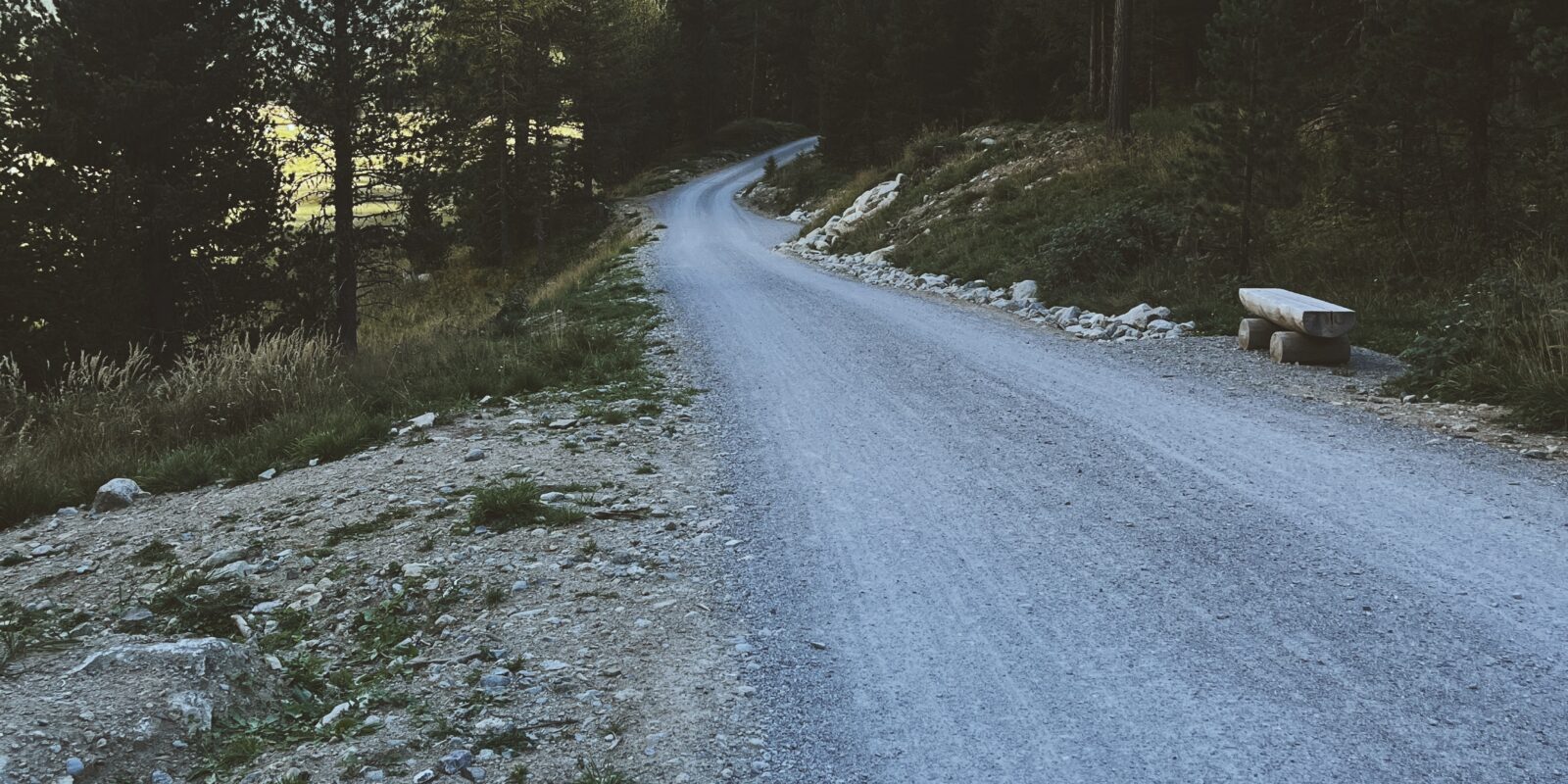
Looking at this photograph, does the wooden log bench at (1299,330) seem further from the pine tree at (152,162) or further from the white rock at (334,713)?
the pine tree at (152,162)

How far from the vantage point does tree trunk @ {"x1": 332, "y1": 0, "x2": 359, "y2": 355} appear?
15.0 m

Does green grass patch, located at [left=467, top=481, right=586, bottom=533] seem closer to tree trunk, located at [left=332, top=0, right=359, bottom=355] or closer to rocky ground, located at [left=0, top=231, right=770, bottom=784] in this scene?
rocky ground, located at [left=0, top=231, right=770, bottom=784]

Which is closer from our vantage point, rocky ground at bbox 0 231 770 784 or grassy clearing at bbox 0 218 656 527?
rocky ground at bbox 0 231 770 784

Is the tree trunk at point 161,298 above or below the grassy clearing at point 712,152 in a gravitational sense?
below

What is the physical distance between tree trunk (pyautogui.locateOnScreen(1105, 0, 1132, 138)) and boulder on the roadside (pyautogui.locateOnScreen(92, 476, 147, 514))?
63.8ft

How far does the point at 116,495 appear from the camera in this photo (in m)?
6.82

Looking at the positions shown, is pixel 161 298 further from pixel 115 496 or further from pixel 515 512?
pixel 515 512

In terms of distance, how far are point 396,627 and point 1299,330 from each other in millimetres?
8557

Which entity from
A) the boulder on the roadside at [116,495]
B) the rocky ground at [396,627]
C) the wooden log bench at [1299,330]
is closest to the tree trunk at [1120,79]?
the wooden log bench at [1299,330]

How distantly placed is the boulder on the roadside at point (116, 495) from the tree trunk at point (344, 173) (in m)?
7.80

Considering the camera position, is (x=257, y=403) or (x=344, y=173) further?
(x=344, y=173)

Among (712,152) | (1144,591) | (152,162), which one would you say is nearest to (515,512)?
(1144,591)

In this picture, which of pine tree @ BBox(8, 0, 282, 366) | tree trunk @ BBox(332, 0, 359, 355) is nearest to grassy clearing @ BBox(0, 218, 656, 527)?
tree trunk @ BBox(332, 0, 359, 355)

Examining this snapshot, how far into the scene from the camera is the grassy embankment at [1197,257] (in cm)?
774
